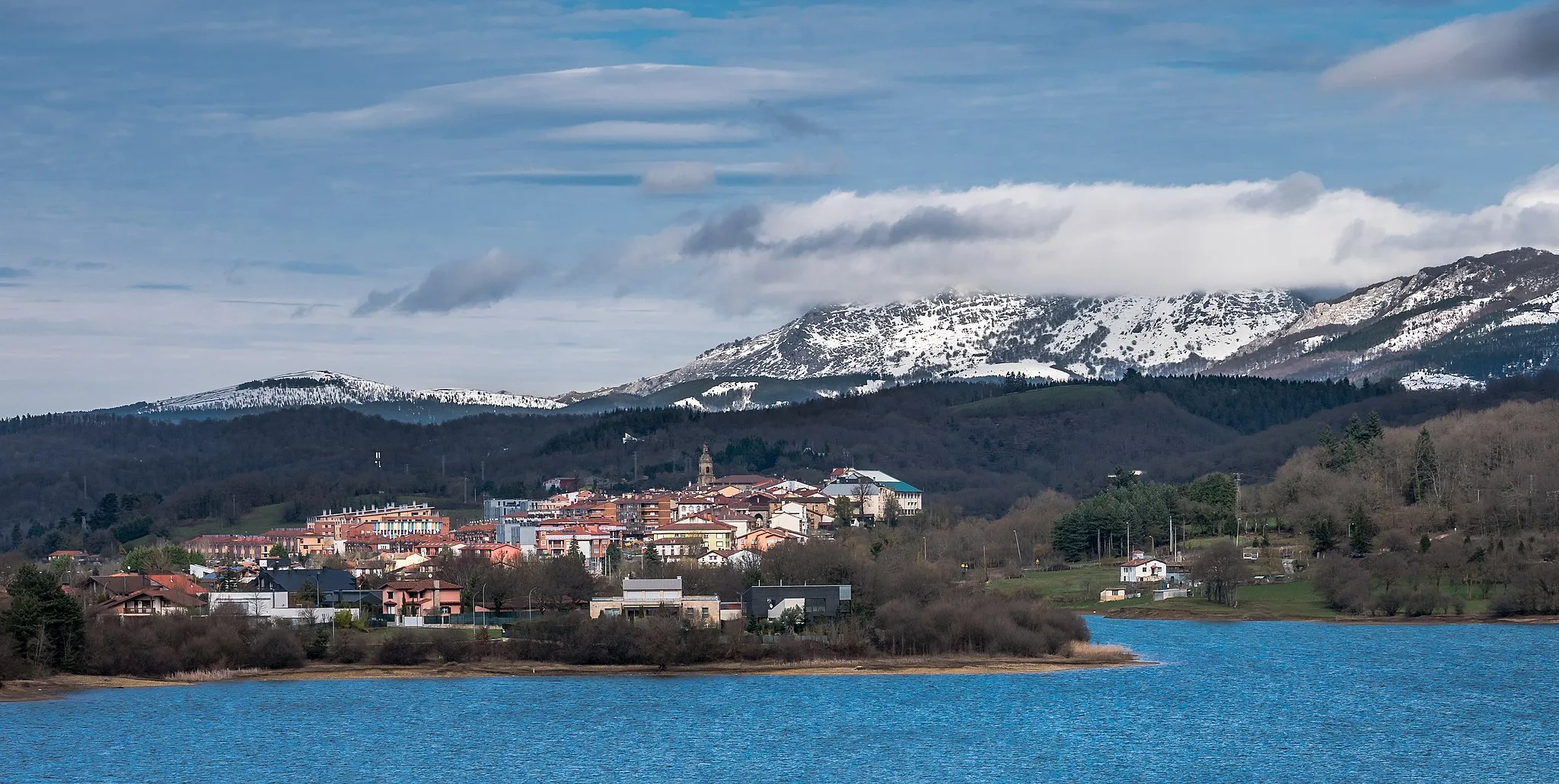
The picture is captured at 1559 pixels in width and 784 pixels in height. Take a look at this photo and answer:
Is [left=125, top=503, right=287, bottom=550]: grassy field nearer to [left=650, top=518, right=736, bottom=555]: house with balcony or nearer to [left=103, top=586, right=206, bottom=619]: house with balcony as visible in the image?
[left=650, top=518, right=736, bottom=555]: house with balcony

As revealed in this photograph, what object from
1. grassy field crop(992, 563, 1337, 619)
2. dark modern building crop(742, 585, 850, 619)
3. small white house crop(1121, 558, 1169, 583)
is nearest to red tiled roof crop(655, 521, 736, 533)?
grassy field crop(992, 563, 1337, 619)

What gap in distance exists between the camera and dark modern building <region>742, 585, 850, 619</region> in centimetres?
6669

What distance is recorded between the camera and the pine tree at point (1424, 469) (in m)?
95.6

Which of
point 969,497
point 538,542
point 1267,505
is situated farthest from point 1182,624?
point 969,497

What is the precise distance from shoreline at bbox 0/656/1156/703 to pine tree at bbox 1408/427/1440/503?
37.0m

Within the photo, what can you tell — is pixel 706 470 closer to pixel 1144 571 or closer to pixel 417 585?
pixel 1144 571

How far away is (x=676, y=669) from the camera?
6166cm

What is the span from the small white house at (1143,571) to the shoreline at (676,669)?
22.8 m

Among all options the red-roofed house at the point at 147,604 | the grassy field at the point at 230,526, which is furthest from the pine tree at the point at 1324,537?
the grassy field at the point at 230,526

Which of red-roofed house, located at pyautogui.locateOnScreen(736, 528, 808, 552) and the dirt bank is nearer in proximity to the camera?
the dirt bank

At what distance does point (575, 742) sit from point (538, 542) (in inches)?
2050

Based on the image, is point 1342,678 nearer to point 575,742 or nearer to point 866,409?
point 575,742

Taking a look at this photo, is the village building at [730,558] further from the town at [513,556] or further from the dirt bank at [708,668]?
the dirt bank at [708,668]

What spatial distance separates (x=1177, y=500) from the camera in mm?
100750
